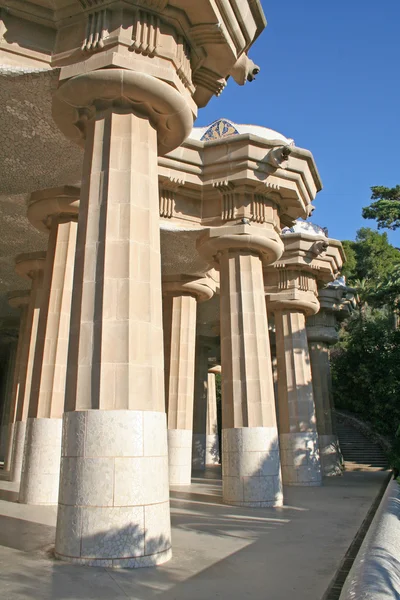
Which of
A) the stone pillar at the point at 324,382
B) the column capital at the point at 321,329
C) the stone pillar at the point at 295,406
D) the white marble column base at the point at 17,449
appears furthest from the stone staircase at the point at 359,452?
the white marble column base at the point at 17,449

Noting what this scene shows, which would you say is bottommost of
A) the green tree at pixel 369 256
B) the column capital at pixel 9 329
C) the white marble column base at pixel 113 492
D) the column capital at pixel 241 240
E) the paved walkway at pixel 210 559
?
the paved walkway at pixel 210 559

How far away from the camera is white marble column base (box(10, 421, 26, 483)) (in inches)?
704

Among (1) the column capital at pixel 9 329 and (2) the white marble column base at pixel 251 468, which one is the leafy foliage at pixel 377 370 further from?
(1) the column capital at pixel 9 329

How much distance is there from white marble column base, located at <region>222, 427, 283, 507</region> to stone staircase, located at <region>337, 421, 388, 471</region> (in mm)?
20200

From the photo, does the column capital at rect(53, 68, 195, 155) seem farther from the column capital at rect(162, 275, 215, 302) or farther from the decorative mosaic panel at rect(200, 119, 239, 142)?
the column capital at rect(162, 275, 215, 302)

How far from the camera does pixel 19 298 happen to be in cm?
2520

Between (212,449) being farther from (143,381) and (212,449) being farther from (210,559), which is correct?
(143,381)

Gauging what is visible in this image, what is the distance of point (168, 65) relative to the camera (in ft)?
30.8

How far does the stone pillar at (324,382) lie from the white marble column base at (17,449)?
15516 millimetres

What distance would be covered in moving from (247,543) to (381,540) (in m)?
3.23

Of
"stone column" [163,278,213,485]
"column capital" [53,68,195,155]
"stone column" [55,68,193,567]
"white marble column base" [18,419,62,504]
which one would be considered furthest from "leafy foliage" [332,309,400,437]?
"stone column" [55,68,193,567]

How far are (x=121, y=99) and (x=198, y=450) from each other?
23.5 m

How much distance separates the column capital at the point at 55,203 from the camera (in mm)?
14438

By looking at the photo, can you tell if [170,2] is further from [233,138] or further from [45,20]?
[233,138]
